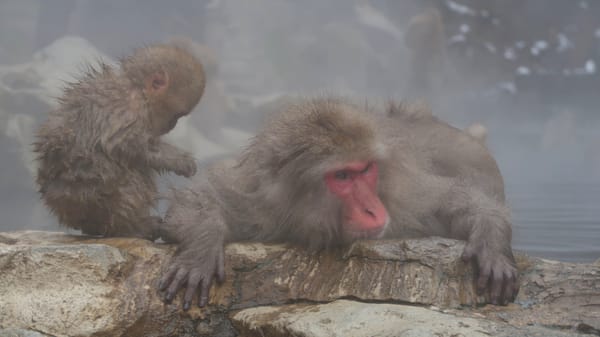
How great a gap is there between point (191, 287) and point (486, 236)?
1310mm

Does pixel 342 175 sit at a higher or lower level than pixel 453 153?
lower

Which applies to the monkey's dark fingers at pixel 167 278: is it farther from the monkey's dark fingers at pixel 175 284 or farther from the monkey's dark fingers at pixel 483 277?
the monkey's dark fingers at pixel 483 277

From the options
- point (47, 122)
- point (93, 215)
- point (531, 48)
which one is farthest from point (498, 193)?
point (531, 48)

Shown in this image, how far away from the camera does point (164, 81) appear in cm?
352

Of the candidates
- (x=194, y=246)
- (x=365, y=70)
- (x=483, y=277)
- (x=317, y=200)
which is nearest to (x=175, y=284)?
(x=194, y=246)

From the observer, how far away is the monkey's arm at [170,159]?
10.9 ft

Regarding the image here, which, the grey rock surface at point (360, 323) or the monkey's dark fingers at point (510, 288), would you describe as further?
the monkey's dark fingers at point (510, 288)

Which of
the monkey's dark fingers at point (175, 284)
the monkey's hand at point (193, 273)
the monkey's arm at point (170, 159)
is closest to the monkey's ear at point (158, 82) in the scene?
the monkey's arm at point (170, 159)

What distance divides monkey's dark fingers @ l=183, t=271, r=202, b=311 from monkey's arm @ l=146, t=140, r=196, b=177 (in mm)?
905

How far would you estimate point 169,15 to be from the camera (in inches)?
456

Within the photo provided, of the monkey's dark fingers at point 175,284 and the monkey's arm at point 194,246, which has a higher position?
the monkey's arm at point 194,246

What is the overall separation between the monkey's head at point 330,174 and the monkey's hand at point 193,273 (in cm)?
38

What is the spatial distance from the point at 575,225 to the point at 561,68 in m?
4.67

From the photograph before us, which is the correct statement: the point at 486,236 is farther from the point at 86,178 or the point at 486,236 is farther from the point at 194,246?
the point at 86,178
